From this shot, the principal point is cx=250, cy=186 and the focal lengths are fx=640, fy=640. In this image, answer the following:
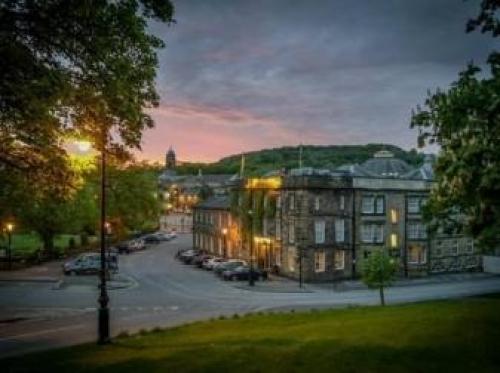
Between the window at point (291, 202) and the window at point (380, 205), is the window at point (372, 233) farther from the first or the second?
the window at point (291, 202)

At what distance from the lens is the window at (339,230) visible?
2402 inches

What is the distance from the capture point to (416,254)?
65.9 meters

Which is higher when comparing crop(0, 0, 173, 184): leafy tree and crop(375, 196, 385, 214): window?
crop(0, 0, 173, 184): leafy tree

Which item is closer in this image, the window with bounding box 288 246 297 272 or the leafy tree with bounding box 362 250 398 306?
the leafy tree with bounding box 362 250 398 306

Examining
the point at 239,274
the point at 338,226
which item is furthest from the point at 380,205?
the point at 239,274

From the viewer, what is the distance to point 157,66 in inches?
660

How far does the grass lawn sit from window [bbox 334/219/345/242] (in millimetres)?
35606

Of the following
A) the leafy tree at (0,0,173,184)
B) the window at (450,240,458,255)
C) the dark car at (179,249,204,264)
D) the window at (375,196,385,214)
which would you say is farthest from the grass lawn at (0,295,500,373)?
the dark car at (179,249,204,264)

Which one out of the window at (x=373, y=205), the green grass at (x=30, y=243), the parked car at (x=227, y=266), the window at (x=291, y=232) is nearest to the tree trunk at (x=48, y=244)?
the green grass at (x=30, y=243)

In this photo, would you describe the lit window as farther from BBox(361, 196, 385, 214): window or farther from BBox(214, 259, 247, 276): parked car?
BBox(214, 259, 247, 276): parked car

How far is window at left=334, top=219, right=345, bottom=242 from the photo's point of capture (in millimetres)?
61000

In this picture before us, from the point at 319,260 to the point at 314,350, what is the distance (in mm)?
42725

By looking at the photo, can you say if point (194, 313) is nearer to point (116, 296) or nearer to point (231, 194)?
point (116, 296)

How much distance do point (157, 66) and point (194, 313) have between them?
24185 millimetres
